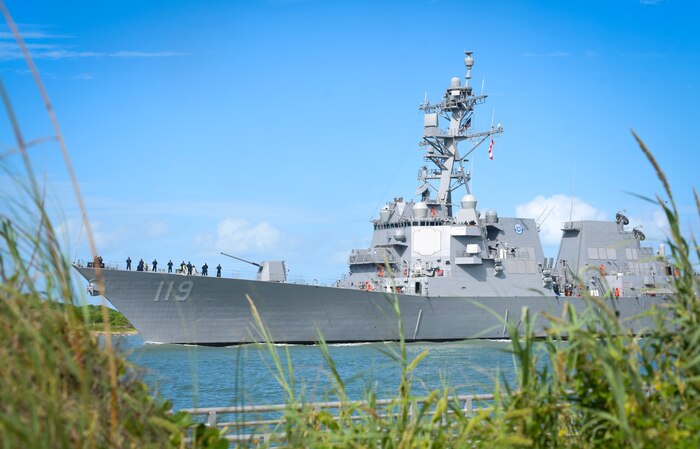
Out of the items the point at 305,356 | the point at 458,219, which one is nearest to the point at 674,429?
the point at 305,356

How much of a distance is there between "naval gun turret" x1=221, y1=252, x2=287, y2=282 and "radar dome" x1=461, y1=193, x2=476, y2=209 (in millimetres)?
9322

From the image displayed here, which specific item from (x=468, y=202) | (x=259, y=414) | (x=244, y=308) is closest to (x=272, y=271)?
(x=244, y=308)

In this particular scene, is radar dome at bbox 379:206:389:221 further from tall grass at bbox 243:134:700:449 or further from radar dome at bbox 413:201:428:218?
tall grass at bbox 243:134:700:449

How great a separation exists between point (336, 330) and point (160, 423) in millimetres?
26698

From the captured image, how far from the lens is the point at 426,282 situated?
3212cm

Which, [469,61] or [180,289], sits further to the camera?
[469,61]

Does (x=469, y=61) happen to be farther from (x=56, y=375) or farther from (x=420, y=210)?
(x=56, y=375)

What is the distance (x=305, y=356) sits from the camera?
25.0 meters

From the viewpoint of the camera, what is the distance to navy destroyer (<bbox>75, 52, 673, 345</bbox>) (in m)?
27.7

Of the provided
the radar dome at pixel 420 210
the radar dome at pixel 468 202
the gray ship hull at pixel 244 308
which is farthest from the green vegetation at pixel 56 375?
the radar dome at pixel 468 202

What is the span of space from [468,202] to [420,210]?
2.26m

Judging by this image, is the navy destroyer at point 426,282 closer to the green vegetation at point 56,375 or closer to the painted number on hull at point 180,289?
the painted number on hull at point 180,289

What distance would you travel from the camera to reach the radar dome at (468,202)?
3522cm

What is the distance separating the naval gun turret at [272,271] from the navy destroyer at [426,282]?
0.04 meters
